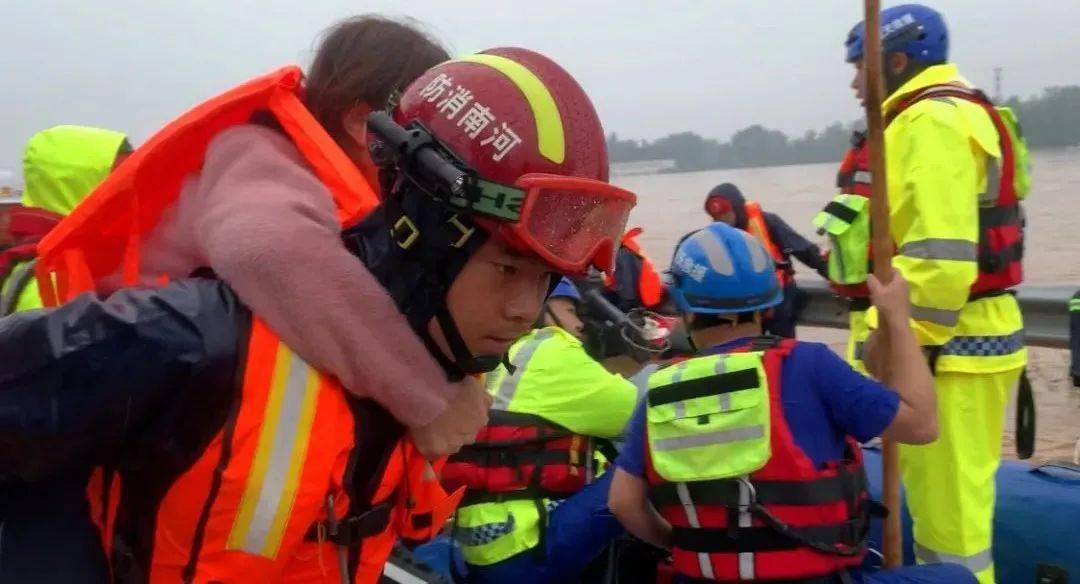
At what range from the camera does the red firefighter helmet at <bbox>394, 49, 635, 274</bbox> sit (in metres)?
1.26

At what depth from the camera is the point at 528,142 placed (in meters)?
1.27

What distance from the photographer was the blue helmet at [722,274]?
289cm

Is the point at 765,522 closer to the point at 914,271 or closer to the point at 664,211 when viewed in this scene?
the point at 914,271

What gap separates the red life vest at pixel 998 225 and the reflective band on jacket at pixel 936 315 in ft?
1.00

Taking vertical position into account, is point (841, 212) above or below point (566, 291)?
above

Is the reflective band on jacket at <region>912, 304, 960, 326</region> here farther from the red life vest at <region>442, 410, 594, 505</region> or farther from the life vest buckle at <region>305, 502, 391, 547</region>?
the life vest buckle at <region>305, 502, 391, 547</region>

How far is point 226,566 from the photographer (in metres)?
1.24

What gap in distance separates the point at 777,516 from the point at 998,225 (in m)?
1.61

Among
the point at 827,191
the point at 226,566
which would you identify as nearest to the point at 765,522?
the point at 226,566

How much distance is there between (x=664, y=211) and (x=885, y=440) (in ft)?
65.5

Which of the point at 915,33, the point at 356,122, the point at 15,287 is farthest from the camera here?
the point at 915,33

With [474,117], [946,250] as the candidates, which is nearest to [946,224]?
[946,250]

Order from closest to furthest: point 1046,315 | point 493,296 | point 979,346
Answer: point 493,296 < point 979,346 < point 1046,315

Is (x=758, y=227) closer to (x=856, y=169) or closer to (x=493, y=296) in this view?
(x=856, y=169)
